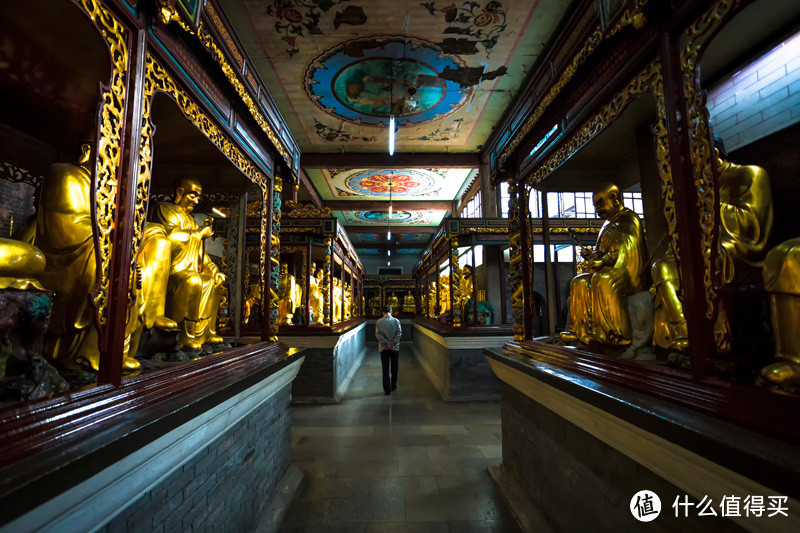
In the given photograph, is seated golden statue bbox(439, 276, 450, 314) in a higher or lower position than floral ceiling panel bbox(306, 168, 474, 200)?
lower

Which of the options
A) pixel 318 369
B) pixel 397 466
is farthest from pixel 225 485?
pixel 318 369

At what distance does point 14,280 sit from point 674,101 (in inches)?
98.3

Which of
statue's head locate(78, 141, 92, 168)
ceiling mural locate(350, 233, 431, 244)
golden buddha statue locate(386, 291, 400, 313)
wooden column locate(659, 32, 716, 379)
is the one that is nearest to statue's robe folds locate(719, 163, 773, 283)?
wooden column locate(659, 32, 716, 379)

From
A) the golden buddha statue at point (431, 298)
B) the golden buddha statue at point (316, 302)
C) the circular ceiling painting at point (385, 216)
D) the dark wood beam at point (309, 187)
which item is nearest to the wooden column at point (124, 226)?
the golden buddha statue at point (316, 302)

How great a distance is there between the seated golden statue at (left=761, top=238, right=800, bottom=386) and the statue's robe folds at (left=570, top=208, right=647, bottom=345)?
0.84 metres

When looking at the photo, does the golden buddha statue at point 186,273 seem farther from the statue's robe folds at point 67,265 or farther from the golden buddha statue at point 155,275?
the statue's robe folds at point 67,265

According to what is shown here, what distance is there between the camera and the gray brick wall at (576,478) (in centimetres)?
118

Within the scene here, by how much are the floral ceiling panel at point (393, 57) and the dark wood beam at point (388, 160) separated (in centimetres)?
97

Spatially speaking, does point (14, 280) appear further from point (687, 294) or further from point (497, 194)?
point (497, 194)

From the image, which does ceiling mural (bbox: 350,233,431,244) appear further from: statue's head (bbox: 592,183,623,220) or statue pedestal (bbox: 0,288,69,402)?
statue pedestal (bbox: 0,288,69,402)

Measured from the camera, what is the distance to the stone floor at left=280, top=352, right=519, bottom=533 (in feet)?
7.14

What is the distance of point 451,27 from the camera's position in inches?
166

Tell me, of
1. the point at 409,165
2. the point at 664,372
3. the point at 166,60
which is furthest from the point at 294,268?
the point at 664,372

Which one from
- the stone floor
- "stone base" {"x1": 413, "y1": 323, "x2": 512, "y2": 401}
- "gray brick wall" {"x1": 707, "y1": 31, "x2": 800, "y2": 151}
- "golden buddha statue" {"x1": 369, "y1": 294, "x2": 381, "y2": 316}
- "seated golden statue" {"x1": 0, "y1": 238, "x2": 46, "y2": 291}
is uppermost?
"gray brick wall" {"x1": 707, "y1": 31, "x2": 800, "y2": 151}
